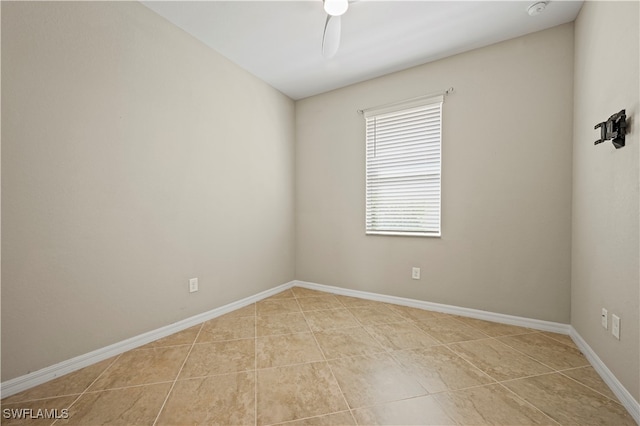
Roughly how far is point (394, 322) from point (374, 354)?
0.65 metres

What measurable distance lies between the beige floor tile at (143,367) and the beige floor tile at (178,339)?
2.5 inches

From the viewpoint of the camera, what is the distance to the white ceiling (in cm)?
205

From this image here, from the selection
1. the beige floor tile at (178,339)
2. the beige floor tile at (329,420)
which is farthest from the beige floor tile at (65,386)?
the beige floor tile at (329,420)

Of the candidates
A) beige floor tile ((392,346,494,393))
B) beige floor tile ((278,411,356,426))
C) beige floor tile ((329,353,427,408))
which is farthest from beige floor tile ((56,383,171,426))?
beige floor tile ((392,346,494,393))

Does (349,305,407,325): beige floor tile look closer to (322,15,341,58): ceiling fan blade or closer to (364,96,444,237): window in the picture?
(364,96,444,237): window

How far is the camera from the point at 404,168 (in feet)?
9.76

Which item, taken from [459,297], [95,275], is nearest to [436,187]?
[459,297]

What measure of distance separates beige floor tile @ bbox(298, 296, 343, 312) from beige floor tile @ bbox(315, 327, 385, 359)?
22.5 inches

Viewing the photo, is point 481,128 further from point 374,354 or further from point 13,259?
point 13,259

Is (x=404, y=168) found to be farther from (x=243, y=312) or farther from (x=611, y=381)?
(x=243, y=312)

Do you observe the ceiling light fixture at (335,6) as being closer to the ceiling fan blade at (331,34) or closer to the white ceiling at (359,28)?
the ceiling fan blade at (331,34)

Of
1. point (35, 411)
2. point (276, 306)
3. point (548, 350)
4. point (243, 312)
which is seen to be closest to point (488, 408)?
point (548, 350)

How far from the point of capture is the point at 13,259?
1470 millimetres

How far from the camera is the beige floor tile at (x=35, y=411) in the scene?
1.27 metres
